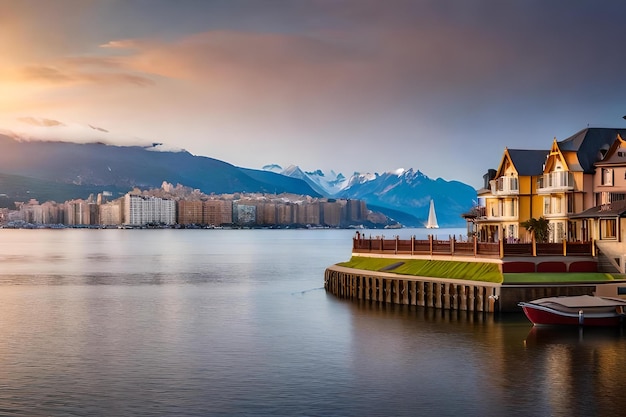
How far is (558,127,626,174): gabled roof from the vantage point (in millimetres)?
90375

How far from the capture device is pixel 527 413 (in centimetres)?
4147

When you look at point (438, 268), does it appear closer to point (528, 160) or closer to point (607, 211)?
point (607, 211)

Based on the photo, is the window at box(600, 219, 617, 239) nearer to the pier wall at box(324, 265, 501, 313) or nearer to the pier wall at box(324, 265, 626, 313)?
the pier wall at box(324, 265, 626, 313)

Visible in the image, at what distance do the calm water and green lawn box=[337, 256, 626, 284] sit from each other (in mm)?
4222

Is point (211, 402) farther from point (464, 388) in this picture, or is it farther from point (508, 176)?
point (508, 176)

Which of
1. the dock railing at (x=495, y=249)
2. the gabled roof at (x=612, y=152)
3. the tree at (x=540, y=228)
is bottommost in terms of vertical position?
the dock railing at (x=495, y=249)

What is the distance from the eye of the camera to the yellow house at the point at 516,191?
325 ft

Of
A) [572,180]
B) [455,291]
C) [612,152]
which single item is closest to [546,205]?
[572,180]

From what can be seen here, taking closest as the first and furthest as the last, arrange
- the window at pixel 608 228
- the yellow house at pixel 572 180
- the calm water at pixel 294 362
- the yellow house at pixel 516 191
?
the calm water at pixel 294 362
the window at pixel 608 228
the yellow house at pixel 572 180
the yellow house at pixel 516 191

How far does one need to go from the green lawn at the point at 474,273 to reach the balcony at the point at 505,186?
2203 centimetres

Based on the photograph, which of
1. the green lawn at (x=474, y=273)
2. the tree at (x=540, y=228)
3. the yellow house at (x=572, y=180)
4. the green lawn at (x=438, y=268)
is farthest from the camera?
the tree at (x=540, y=228)

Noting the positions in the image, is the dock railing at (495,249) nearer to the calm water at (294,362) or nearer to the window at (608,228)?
the window at (608,228)

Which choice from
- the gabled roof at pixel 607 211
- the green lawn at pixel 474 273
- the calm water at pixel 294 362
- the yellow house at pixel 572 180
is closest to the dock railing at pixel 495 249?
the green lawn at pixel 474 273

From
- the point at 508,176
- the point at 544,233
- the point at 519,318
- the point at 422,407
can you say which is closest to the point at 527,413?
the point at 422,407
